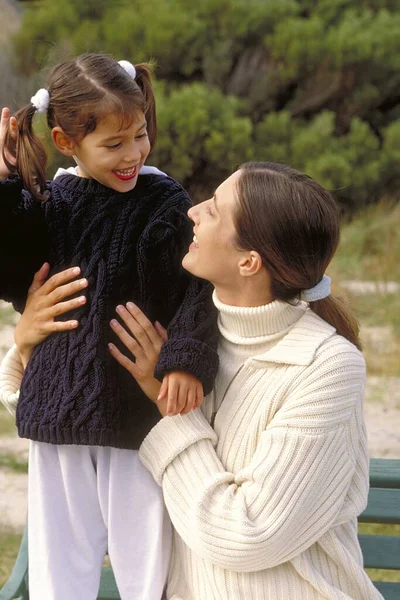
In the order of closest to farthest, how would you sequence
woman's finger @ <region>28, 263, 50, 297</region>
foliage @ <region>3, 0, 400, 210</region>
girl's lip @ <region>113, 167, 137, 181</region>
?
girl's lip @ <region>113, 167, 137, 181</region>, woman's finger @ <region>28, 263, 50, 297</region>, foliage @ <region>3, 0, 400, 210</region>

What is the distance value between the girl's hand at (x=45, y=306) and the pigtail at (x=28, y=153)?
6.7 inches

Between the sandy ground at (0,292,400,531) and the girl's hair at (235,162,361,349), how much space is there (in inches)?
93.5

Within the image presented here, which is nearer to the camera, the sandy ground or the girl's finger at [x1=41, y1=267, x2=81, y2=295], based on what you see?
the girl's finger at [x1=41, y1=267, x2=81, y2=295]

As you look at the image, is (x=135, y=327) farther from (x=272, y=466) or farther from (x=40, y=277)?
(x=272, y=466)

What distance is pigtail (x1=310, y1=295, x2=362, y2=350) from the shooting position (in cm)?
189

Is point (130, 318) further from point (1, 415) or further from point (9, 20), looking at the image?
point (9, 20)

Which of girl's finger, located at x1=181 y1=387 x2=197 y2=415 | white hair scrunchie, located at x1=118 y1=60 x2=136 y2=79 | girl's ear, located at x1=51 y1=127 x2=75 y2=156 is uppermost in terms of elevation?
white hair scrunchie, located at x1=118 y1=60 x2=136 y2=79

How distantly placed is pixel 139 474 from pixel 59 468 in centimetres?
16

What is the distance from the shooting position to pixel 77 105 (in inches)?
69.9

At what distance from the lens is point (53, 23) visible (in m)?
8.19

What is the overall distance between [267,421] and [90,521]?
42 centimetres

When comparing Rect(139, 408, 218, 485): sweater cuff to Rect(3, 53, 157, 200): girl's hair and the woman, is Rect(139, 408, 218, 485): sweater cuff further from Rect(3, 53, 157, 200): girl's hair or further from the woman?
Rect(3, 53, 157, 200): girl's hair

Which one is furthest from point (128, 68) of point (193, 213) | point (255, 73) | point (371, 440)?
point (255, 73)

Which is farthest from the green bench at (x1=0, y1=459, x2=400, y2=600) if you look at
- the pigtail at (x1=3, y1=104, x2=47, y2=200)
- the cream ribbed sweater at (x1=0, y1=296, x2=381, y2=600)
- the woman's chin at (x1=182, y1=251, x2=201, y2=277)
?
the pigtail at (x1=3, y1=104, x2=47, y2=200)
